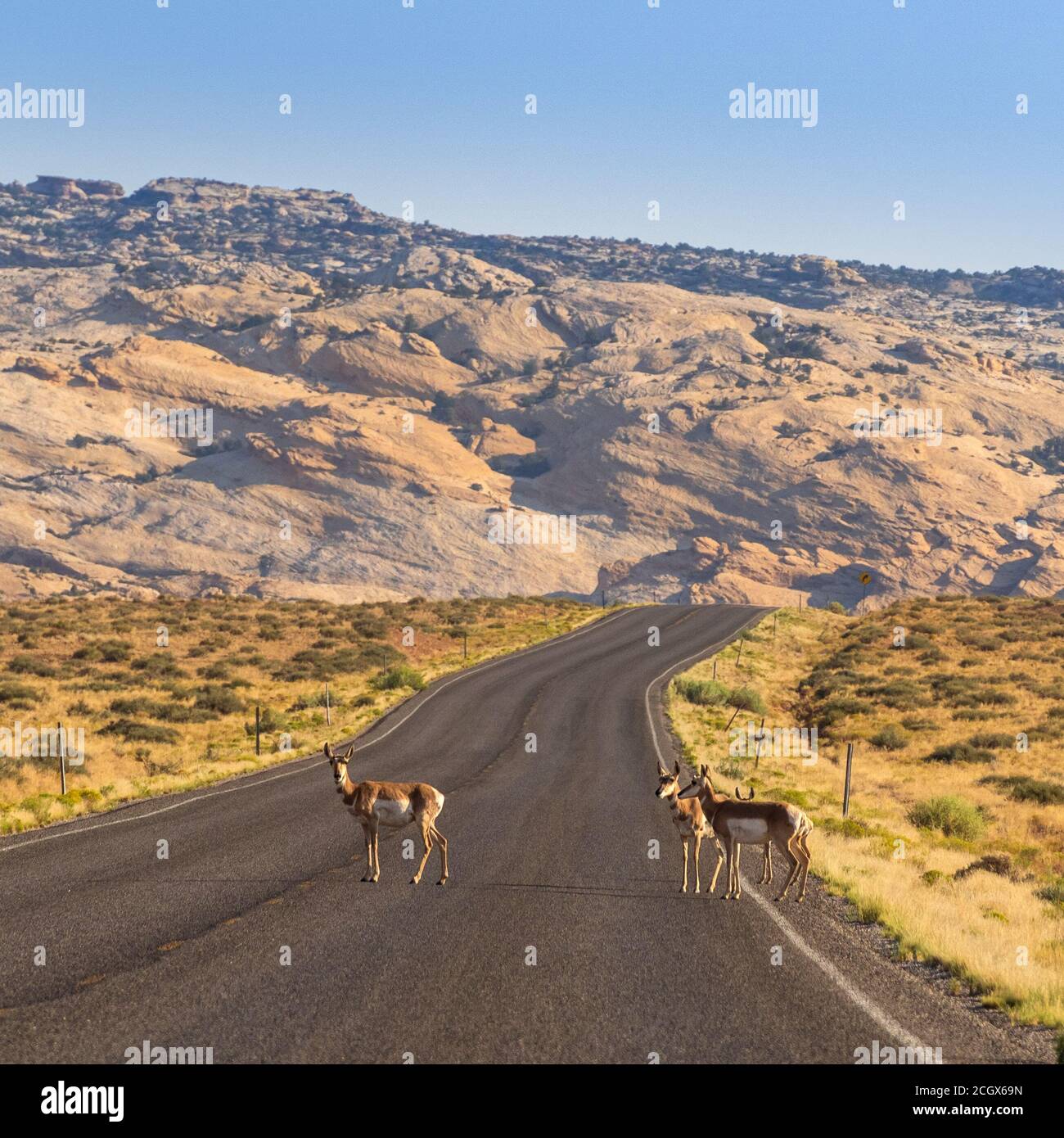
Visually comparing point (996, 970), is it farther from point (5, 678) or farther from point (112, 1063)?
point (5, 678)

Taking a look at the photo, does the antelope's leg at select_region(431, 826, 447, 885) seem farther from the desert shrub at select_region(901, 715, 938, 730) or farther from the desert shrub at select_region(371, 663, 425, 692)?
the desert shrub at select_region(901, 715, 938, 730)

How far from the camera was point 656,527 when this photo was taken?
112 m

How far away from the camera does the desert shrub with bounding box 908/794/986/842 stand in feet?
79.0

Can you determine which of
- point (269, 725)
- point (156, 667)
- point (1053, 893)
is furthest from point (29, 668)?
point (1053, 893)

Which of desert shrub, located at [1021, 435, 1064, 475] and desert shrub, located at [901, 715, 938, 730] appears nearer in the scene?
desert shrub, located at [901, 715, 938, 730]

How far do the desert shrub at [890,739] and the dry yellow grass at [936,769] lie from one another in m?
0.06

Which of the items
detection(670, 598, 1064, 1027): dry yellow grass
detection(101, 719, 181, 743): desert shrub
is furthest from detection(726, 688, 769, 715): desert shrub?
detection(101, 719, 181, 743): desert shrub

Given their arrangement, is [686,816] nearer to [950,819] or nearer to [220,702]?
[950,819]

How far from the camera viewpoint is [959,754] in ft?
114

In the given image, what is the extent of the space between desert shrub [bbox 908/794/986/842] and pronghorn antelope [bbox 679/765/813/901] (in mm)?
12570

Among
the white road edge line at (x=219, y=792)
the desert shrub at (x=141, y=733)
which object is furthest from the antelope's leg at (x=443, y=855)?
the desert shrub at (x=141, y=733)

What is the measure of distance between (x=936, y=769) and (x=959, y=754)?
2.00 m

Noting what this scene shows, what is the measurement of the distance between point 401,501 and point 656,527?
26.2 meters

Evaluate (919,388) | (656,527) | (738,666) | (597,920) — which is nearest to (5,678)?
(738,666)
